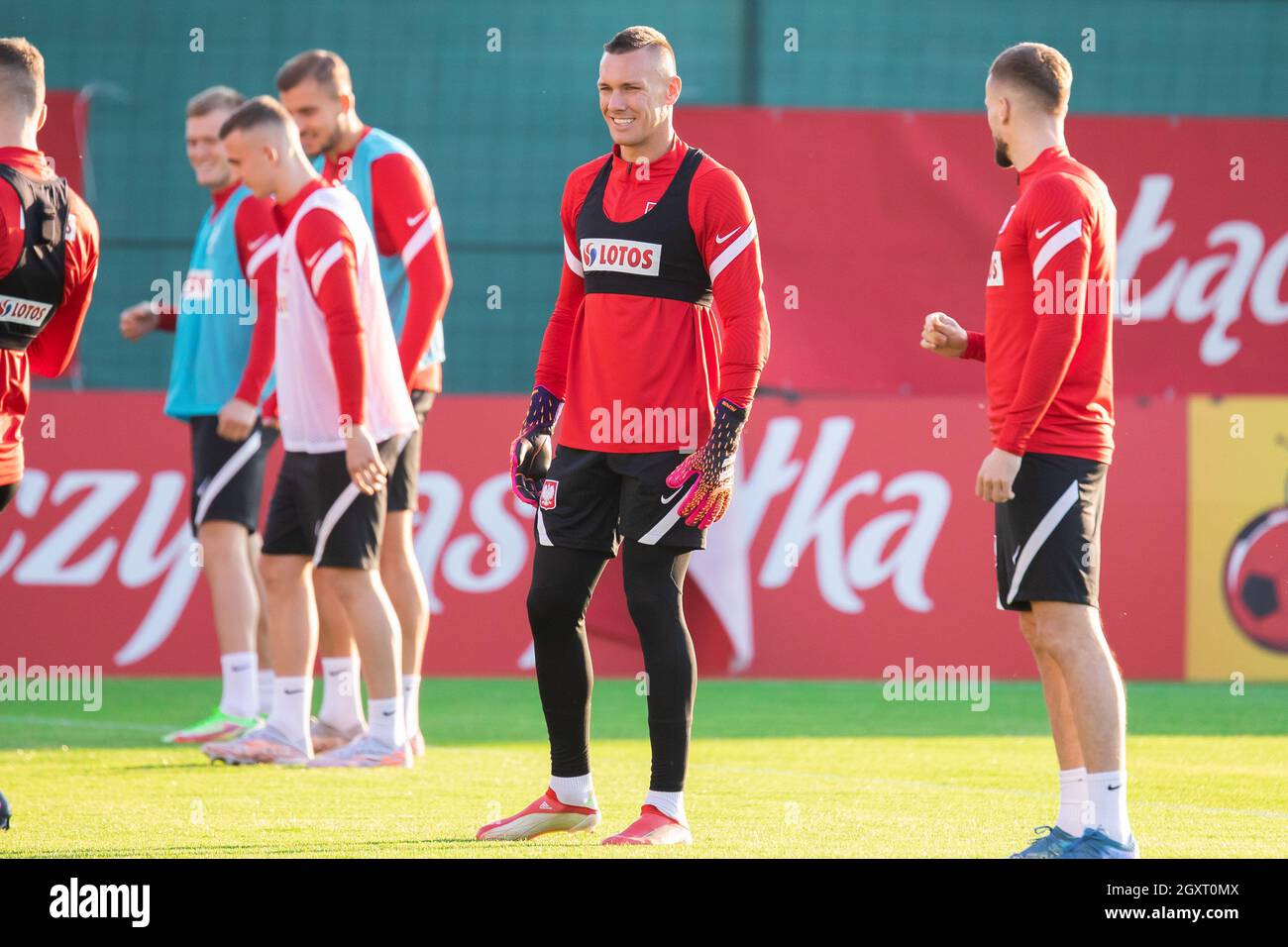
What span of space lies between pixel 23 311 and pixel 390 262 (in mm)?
2129

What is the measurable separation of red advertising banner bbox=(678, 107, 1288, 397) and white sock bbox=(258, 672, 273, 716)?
13.7ft

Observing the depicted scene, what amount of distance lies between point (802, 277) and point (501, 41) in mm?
3035

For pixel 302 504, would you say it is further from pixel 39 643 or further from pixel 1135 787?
pixel 39 643

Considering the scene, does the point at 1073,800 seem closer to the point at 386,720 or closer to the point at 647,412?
the point at 647,412

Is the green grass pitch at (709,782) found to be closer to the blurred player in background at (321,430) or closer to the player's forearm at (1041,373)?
the blurred player in background at (321,430)

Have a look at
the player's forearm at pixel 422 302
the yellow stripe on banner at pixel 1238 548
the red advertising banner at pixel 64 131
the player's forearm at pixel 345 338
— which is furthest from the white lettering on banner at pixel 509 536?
the player's forearm at pixel 345 338

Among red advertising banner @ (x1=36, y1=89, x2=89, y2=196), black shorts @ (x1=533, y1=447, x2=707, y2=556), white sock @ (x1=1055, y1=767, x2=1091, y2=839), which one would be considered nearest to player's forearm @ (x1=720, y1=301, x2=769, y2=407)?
black shorts @ (x1=533, y1=447, x2=707, y2=556)

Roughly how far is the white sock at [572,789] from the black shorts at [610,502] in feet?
2.05

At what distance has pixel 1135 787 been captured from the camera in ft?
20.5

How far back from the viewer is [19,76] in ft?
16.9

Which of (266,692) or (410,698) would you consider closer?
(410,698)

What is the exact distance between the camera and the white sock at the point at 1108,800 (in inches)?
179

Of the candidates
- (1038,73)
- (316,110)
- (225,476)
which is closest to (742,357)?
(1038,73)

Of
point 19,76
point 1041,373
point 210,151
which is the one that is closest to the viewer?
point 1041,373
